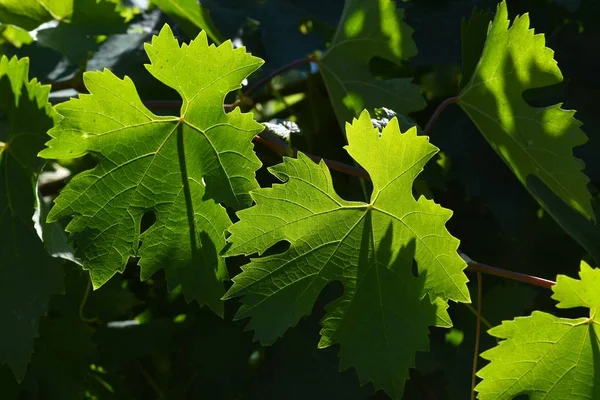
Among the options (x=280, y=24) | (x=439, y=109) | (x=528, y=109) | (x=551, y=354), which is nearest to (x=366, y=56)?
(x=439, y=109)

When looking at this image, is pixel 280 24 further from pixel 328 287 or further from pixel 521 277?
pixel 521 277

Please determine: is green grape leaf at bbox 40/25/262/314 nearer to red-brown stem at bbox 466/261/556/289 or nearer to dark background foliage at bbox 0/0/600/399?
red-brown stem at bbox 466/261/556/289

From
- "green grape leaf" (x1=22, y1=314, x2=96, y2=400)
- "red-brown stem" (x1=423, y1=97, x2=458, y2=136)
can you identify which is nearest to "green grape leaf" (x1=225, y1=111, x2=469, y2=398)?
"red-brown stem" (x1=423, y1=97, x2=458, y2=136)

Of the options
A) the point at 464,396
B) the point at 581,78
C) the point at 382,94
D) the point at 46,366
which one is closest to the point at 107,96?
the point at 382,94

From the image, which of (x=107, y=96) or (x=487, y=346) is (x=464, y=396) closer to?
(x=487, y=346)

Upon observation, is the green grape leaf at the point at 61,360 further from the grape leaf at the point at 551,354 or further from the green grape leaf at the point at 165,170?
the grape leaf at the point at 551,354

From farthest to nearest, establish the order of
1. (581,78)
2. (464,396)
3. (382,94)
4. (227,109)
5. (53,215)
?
(581,78) → (464,396) → (382,94) → (227,109) → (53,215)
